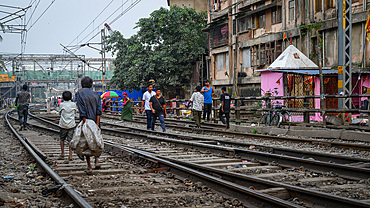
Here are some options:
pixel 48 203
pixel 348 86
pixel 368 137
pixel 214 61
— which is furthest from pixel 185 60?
pixel 48 203

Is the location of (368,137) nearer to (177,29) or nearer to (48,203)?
(48,203)

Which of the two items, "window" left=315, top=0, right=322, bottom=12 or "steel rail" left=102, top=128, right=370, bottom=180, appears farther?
"window" left=315, top=0, right=322, bottom=12

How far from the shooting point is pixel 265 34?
29969 mm

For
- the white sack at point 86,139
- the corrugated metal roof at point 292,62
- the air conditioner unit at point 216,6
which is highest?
the air conditioner unit at point 216,6

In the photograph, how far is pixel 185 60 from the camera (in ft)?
128

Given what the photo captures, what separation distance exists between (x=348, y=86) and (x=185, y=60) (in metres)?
24.6

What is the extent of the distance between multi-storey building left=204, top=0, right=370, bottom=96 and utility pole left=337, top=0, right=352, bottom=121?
6.22 meters

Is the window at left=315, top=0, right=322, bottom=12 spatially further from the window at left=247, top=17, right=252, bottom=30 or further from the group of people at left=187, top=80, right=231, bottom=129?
the group of people at left=187, top=80, right=231, bottom=129

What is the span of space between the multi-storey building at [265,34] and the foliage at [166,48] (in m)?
2.01

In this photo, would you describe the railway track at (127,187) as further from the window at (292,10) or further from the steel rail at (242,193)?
the window at (292,10)

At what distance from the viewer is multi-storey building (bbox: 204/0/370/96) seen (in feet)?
76.0

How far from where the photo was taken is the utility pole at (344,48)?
15.1m

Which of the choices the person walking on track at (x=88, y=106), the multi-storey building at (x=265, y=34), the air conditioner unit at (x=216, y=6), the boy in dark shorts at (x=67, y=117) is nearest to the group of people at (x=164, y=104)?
the boy in dark shorts at (x=67, y=117)

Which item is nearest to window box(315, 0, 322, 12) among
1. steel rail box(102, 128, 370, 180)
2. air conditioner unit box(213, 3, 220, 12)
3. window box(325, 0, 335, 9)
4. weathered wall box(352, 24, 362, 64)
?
window box(325, 0, 335, 9)
